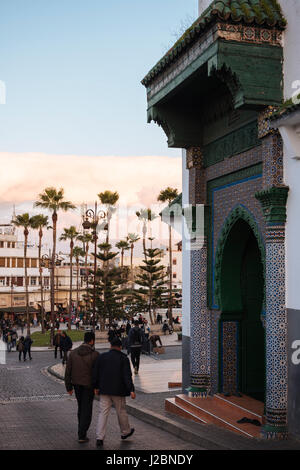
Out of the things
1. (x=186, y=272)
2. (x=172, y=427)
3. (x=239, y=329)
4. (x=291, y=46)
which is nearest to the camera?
(x=291, y=46)

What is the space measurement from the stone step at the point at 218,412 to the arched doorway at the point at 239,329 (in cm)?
42

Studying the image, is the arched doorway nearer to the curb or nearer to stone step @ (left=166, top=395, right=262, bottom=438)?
stone step @ (left=166, top=395, right=262, bottom=438)

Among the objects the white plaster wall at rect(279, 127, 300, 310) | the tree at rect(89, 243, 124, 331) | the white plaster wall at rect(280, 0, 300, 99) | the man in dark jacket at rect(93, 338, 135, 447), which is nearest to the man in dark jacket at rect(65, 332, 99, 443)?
the man in dark jacket at rect(93, 338, 135, 447)

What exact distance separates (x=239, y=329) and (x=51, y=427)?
3495 millimetres

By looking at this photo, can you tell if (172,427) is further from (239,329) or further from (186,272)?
(186,272)

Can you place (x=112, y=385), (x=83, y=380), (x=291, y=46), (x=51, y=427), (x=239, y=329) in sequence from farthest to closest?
(x=239, y=329) < (x=51, y=427) < (x=291, y=46) < (x=83, y=380) < (x=112, y=385)

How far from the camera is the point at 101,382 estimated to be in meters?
7.89

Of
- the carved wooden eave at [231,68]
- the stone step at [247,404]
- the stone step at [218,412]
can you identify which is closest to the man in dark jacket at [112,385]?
the stone step at [218,412]

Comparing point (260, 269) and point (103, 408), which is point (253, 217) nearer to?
point (260, 269)

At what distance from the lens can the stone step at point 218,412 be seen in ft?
28.1

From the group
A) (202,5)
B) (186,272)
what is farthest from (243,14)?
(186,272)

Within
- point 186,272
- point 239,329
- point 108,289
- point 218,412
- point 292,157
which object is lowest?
point 218,412
